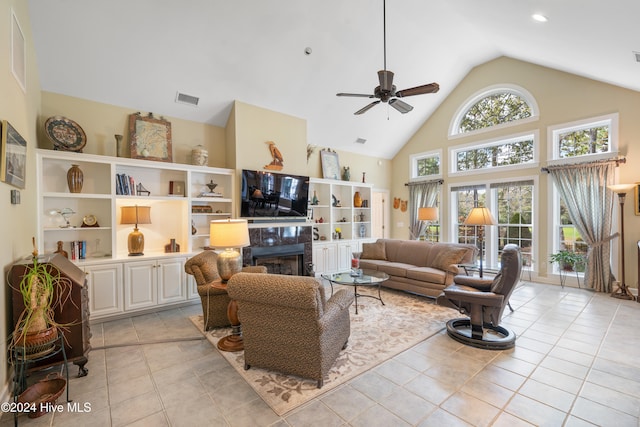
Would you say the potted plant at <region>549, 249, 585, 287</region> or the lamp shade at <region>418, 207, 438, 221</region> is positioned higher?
the lamp shade at <region>418, 207, 438, 221</region>

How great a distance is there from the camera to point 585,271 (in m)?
5.22

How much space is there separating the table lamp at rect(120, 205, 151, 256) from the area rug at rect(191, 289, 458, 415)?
4.37ft

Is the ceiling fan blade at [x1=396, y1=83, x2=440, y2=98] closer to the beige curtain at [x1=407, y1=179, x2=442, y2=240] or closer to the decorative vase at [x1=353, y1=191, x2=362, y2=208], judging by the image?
the decorative vase at [x1=353, y1=191, x2=362, y2=208]

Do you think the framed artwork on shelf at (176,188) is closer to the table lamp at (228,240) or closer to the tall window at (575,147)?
the table lamp at (228,240)

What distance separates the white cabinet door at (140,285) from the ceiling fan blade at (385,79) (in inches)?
162

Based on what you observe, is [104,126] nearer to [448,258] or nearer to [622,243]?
[448,258]

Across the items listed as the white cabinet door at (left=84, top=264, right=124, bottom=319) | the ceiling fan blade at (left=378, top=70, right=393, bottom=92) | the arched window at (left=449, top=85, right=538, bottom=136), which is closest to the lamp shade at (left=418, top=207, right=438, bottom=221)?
the arched window at (left=449, top=85, right=538, bottom=136)

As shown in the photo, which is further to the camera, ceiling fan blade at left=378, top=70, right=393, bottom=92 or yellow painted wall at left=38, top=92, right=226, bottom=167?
yellow painted wall at left=38, top=92, right=226, bottom=167

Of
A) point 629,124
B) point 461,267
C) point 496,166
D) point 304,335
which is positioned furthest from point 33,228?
point 629,124

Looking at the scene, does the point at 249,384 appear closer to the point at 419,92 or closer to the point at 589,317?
the point at 419,92

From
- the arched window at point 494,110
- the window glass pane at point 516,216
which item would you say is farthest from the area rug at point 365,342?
the arched window at point 494,110

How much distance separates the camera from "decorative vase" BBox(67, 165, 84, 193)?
151 inches

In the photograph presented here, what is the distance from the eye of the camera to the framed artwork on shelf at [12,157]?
7.27 feet

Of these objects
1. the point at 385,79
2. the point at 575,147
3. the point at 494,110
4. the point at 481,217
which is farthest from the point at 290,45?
the point at 575,147
